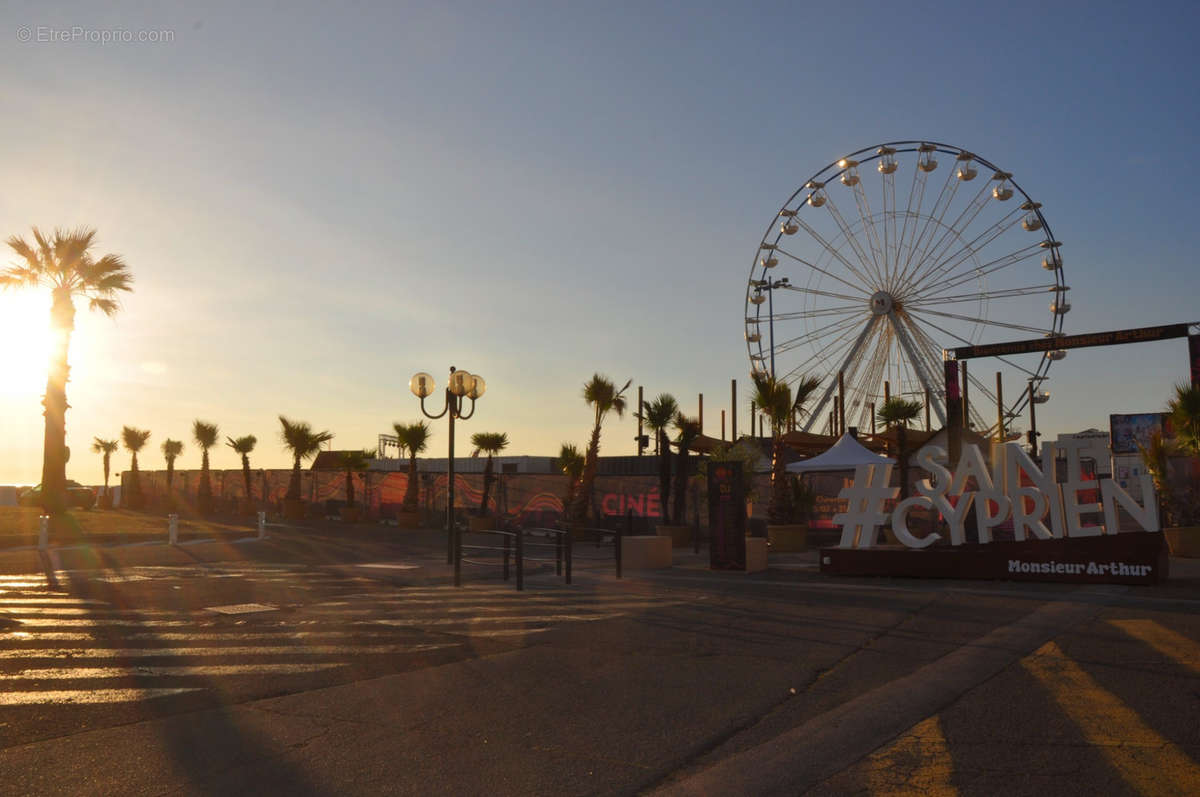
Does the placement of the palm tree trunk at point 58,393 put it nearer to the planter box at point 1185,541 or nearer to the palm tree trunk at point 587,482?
the palm tree trunk at point 587,482

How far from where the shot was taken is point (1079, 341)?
1856cm

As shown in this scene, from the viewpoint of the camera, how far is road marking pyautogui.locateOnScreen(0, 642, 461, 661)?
786 centimetres

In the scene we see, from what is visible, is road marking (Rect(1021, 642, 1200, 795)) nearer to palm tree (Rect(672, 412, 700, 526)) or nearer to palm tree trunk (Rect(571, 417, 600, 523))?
palm tree (Rect(672, 412, 700, 526))

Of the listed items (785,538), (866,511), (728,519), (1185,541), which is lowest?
(785,538)

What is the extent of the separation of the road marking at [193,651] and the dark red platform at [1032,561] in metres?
9.16

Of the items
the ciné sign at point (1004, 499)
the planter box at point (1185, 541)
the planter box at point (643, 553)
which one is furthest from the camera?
the planter box at point (1185, 541)

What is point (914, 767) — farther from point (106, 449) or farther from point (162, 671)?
point (106, 449)

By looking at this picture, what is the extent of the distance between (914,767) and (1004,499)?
11.5 metres

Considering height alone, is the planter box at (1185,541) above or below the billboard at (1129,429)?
below

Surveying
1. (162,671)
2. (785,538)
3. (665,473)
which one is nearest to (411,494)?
(665,473)

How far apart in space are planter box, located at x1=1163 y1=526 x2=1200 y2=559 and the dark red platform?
6.68 metres

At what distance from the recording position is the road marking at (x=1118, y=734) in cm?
440

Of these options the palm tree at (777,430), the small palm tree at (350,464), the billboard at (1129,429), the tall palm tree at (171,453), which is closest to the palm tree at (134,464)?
the tall palm tree at (171,453)

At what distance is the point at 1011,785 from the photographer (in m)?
4.32
